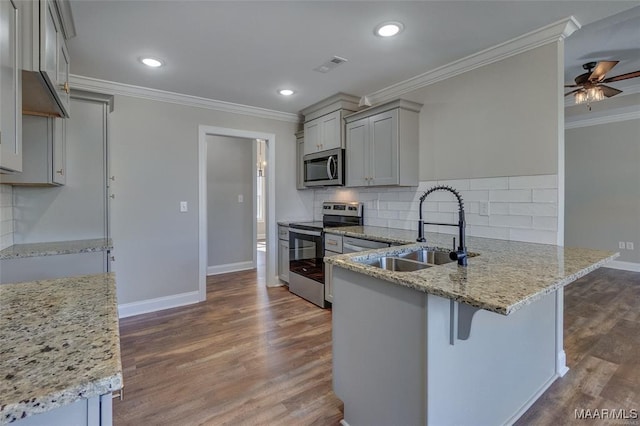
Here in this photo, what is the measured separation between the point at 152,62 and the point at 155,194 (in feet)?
4.59

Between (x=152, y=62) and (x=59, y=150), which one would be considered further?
(x=152, y=62)

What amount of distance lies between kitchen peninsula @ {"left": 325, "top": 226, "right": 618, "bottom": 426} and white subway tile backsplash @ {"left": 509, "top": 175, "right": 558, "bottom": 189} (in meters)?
0.56

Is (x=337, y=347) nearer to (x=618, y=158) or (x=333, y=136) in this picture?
(x=333, y=136)

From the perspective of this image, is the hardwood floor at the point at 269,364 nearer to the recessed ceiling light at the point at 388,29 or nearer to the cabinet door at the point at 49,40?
the cabinet door at the point at 49,40

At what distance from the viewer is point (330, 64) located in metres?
2.79

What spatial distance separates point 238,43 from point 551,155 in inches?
96.1

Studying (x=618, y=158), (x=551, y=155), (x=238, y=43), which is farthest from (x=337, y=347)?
(x=618, y=158)

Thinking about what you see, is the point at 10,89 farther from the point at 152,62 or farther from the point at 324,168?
the point at 324,168

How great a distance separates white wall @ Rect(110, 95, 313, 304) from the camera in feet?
10.8

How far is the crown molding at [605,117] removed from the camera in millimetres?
4625

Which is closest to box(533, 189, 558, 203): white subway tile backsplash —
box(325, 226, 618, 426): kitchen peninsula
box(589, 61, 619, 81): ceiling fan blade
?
box(325, 226, 618, 426): kitchen peninsula

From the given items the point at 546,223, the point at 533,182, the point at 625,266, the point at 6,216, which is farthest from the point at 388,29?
the point at 625,266

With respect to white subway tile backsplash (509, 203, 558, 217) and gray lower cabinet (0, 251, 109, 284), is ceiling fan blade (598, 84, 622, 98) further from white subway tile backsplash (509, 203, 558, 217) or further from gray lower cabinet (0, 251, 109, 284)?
gray lower cabinet (0, 251, 109, 284)

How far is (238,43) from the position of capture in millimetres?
2393
